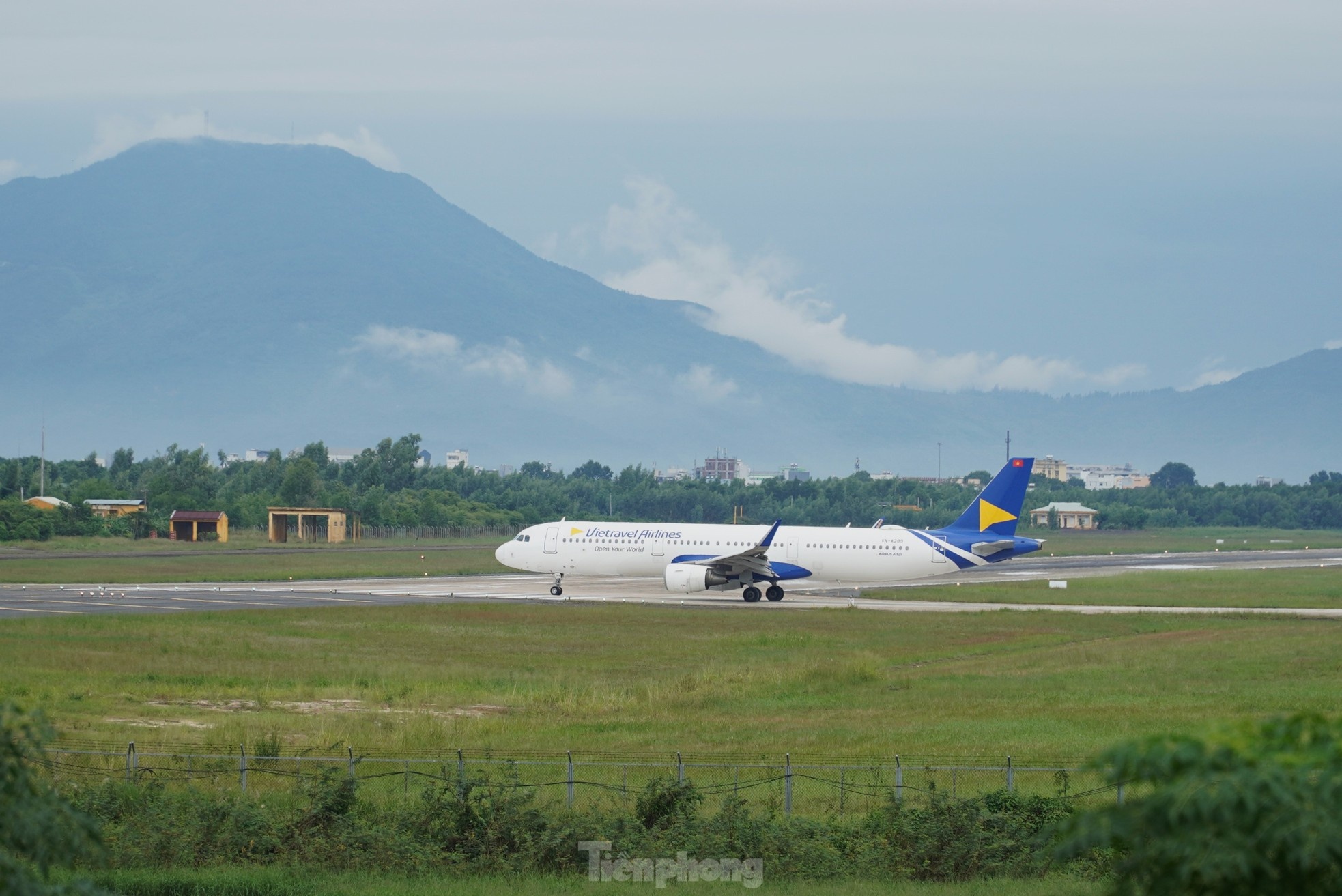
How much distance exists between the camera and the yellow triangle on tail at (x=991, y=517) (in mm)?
73000

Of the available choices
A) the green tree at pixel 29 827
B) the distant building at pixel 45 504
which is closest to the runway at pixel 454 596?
the distant building at pixel 45 504

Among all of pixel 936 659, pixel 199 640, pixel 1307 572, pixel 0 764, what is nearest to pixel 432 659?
pixel 199 640

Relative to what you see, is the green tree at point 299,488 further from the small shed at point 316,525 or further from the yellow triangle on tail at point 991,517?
the yellow triangle on tail at point 991,517

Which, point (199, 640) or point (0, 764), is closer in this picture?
point (0, 764)

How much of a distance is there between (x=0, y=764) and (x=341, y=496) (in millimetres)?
153726

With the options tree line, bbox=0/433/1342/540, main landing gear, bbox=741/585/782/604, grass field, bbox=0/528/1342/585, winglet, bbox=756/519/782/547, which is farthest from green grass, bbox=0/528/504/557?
winglet, bbox=756/519/782/547

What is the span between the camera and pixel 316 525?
133875mm

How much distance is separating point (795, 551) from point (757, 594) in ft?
9.55

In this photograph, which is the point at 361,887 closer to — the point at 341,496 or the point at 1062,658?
the point at 1062,658

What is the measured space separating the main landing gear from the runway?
A: 477 mm

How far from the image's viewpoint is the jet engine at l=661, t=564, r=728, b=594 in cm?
6988

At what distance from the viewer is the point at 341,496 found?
6270 inches

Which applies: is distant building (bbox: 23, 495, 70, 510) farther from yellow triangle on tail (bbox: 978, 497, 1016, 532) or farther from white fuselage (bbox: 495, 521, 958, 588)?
yellow triangle on tail (bbox: 978, 497, 1016, 532)

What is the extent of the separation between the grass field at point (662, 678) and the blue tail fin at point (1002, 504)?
35.2 feet
